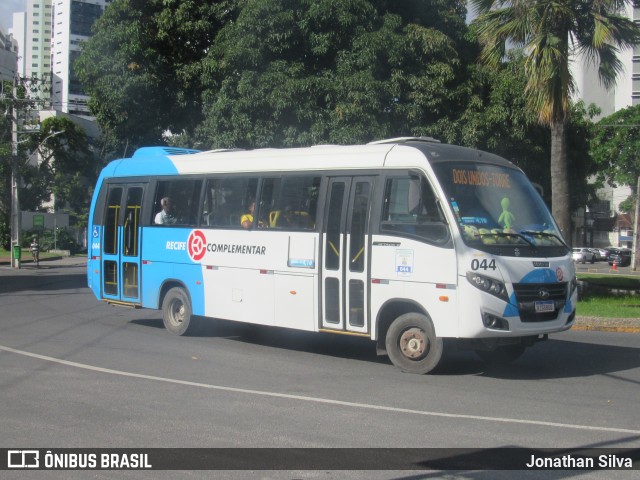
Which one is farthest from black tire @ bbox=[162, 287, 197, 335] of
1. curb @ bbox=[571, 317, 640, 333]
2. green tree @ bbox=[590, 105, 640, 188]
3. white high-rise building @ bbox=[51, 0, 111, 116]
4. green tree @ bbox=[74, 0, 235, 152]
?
white high-rise building @ bbox=[51, 0, 111, 116]

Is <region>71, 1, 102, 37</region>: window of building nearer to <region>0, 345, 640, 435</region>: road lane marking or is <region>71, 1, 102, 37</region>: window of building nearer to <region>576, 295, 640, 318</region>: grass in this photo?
<region>576, 295, 640, 318</region>: grass

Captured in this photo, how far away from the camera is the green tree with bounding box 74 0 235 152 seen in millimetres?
24281

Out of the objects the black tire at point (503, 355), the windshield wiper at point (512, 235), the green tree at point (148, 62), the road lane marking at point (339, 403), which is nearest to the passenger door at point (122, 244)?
the road lane marking at point (339, 403)

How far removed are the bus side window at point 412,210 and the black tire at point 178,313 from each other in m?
4.87

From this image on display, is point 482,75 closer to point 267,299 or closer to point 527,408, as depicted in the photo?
point 267,299

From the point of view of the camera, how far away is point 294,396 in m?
9.24

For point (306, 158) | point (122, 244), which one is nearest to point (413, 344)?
point (306, 158)

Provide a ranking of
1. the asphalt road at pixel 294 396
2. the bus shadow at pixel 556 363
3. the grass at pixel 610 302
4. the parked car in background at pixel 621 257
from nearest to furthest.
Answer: the asphalt road at pixel 294 396, the bus shadow at pixel 556 363, the grass at pixel 610 302, the parked car in background at pixel 621 257

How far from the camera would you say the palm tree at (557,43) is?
19078 millimetres

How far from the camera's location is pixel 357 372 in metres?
11.0

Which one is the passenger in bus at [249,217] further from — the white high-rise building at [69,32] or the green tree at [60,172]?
the white high-rise building at [69,32]

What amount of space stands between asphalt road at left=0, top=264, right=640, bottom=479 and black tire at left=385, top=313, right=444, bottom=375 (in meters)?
0.24

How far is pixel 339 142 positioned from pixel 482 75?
535cm

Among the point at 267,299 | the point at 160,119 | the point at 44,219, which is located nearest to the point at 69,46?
the point at 44,219
